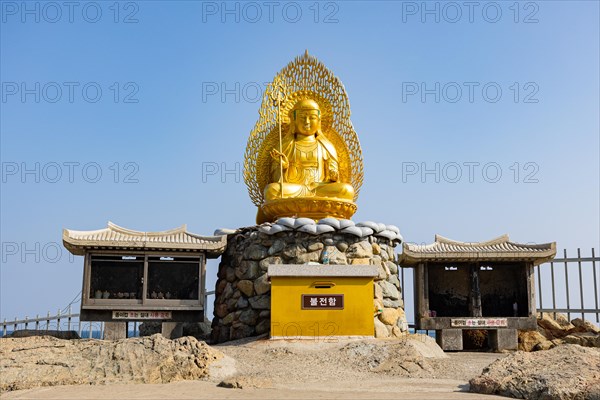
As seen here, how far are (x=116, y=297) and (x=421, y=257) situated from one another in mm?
6097

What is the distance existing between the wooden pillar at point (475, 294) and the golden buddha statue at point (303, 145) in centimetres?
285

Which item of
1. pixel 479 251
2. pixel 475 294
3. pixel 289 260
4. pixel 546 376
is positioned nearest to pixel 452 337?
pixel 475 294

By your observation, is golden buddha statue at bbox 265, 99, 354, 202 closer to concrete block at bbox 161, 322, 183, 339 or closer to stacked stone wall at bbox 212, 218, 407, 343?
stacked stone wall at bbox 212, 218, 407, 343

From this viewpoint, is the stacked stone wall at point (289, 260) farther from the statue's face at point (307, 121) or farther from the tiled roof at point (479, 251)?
the statue's face at point (307, 121)

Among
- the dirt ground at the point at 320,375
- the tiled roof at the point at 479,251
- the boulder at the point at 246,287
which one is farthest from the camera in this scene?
the tiled roof at the point at 479,251

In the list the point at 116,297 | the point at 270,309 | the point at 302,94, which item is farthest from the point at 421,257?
the point at 116,297

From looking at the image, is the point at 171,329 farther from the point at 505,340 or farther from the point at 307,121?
the point at 505,340

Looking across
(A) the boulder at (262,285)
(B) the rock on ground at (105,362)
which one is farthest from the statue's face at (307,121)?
(B) the rock on ground at (105,362)

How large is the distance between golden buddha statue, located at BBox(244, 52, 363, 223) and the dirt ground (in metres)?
3.76

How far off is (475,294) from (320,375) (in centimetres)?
639

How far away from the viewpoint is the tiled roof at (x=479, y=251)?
1280cm

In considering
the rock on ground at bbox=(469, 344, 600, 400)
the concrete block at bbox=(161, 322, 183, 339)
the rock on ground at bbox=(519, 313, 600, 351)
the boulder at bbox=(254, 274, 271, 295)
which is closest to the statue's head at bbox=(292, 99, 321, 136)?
the boulder at bbox=(254, 274, 271, 295)

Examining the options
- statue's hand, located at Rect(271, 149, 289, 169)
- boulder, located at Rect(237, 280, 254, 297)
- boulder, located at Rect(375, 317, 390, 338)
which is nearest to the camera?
boulder, located at Rect(375, 317, 390, 338)

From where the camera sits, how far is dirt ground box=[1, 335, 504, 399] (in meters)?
6.43
